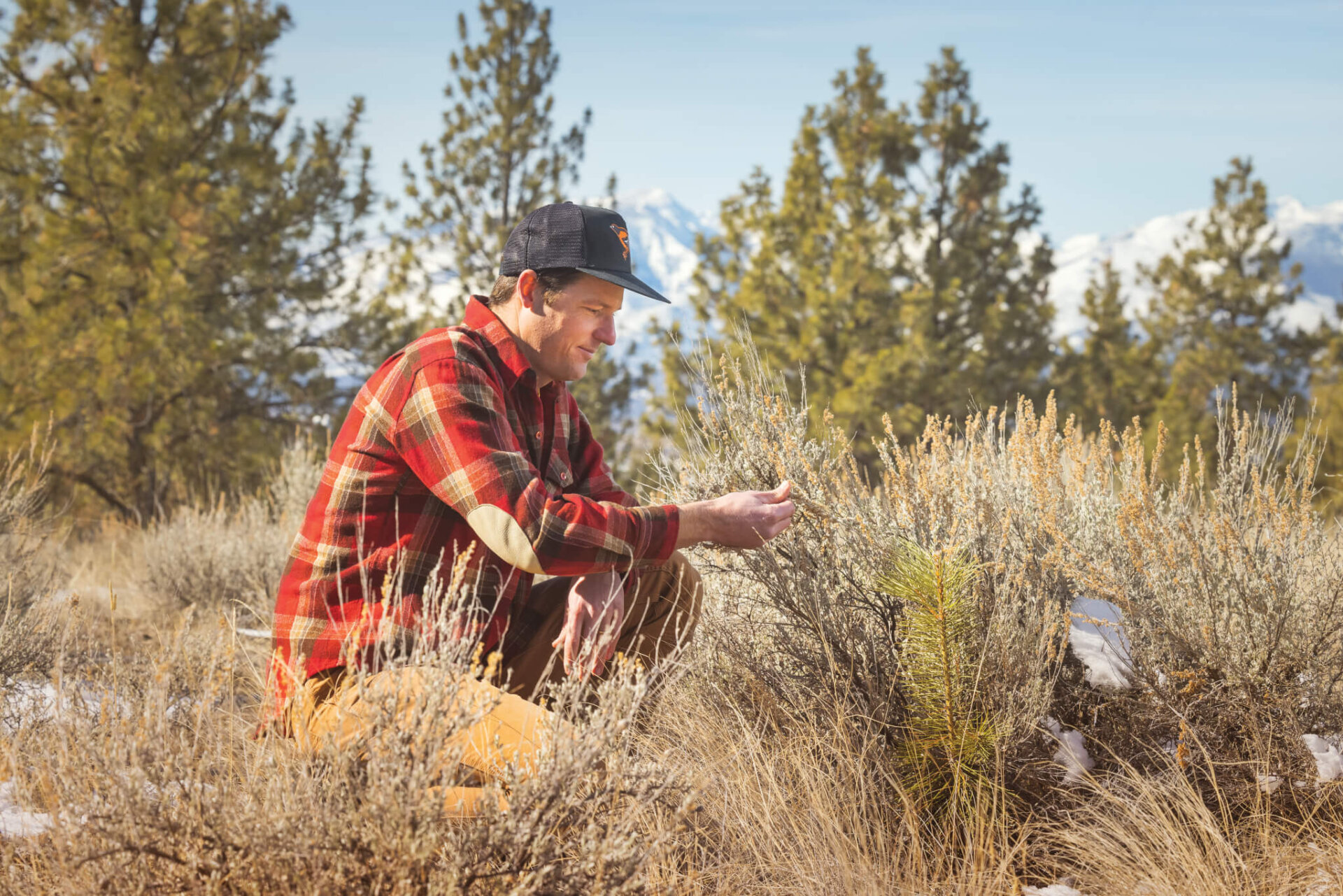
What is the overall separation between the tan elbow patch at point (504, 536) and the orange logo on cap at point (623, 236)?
0.82 m

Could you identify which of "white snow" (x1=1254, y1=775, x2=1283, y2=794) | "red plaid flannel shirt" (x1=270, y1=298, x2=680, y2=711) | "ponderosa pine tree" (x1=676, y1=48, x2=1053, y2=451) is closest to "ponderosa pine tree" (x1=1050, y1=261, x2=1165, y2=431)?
"ponderosa pine tree" (x1=676, y1=48, x2=1053, y2=451)

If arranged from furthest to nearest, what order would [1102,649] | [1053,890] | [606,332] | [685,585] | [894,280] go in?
[894,280], [1102,649], [685,585], [606,332], [1053,890]

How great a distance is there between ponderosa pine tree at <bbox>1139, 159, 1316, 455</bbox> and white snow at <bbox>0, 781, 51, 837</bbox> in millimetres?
22209

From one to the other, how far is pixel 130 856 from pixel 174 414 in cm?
986

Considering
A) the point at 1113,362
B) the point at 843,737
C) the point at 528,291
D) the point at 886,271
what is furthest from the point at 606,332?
the point at 1113,362

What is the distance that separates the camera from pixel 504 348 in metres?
2.47

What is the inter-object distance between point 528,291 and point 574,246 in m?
0.17

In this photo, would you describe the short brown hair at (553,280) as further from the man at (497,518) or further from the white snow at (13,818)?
the white snow at (13,818)

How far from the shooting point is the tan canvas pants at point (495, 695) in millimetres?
1637

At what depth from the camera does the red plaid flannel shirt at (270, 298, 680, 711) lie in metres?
2.09

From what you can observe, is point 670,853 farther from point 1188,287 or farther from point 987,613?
point 1188,287

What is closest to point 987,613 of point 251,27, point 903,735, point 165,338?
point 903,735

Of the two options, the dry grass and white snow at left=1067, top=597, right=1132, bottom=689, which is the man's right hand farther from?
white snow at left=1067, top=597, right=1132, bottom=689

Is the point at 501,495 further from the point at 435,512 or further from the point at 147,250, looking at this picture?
the point at 147,250
